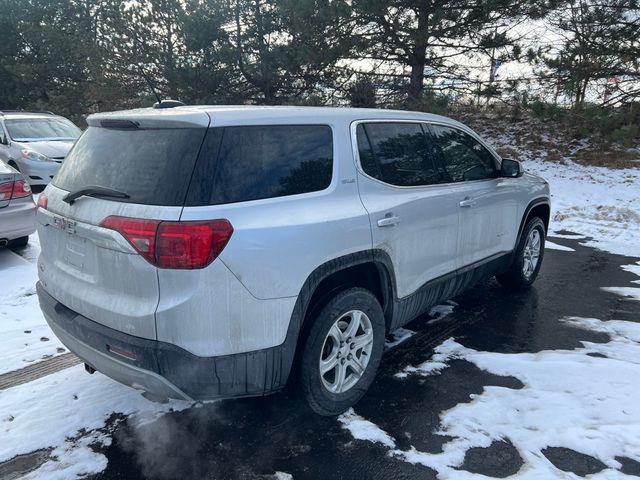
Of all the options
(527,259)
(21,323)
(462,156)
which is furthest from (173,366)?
(527,259)

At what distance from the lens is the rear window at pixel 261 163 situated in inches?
92.7

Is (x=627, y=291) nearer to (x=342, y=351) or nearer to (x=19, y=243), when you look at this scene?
(x=342, y=351)

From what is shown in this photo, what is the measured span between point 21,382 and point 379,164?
2862 millimetres

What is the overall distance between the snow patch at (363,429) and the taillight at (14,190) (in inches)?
190

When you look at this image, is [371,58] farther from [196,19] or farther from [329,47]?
[196,19]

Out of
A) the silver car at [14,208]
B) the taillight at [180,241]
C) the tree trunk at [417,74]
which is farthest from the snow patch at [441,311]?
the tree trunk at [417,74]

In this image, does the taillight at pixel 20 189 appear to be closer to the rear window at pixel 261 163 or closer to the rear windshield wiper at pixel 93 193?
the rear windshield wiper at pixel 93 193

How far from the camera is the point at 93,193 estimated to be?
8.46ft

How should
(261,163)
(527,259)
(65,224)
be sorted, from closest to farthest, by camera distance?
(261,163) < (65,224) < (527,259)

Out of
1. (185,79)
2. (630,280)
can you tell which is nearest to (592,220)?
(630,280)

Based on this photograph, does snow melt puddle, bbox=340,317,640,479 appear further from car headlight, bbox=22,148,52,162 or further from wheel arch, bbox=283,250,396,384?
car headlight, bbox=22,148,52,162

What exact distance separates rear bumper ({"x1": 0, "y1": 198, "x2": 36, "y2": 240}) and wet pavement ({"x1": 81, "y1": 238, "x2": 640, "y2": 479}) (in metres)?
3.70

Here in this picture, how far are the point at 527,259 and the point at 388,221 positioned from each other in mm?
2827

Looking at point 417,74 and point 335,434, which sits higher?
point 417,74
